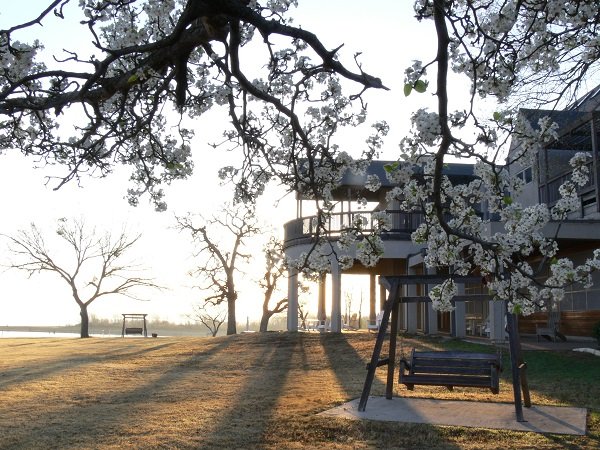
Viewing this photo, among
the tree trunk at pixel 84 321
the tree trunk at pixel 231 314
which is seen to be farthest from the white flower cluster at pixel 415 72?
the tree trunk at pixel 84 321

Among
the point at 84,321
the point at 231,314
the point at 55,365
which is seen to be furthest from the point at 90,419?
the point at 84,321

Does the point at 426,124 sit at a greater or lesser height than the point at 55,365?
greater

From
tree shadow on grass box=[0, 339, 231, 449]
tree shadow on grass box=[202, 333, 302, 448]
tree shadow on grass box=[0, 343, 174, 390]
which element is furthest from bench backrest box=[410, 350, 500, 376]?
tree shadow on grass box=[0, 343, 174, 390]

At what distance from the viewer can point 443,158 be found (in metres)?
5.33

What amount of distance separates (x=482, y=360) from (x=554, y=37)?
14.7 ft

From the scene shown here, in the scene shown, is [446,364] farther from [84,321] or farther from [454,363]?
[84,321]

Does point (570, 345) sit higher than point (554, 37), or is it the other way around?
point (554, 37)

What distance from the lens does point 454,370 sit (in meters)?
9.88

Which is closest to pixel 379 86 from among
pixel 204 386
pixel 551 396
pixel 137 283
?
pixel 551 396

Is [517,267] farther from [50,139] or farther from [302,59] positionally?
[50,139]

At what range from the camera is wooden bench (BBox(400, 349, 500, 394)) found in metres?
9.59

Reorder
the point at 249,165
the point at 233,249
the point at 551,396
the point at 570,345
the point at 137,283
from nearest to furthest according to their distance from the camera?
the point at 249,165, the point at 551,396, the point at 570,345, the point at 233,249, the point at 137,283

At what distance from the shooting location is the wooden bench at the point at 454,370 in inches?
377

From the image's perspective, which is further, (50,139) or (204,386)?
(204,386)
